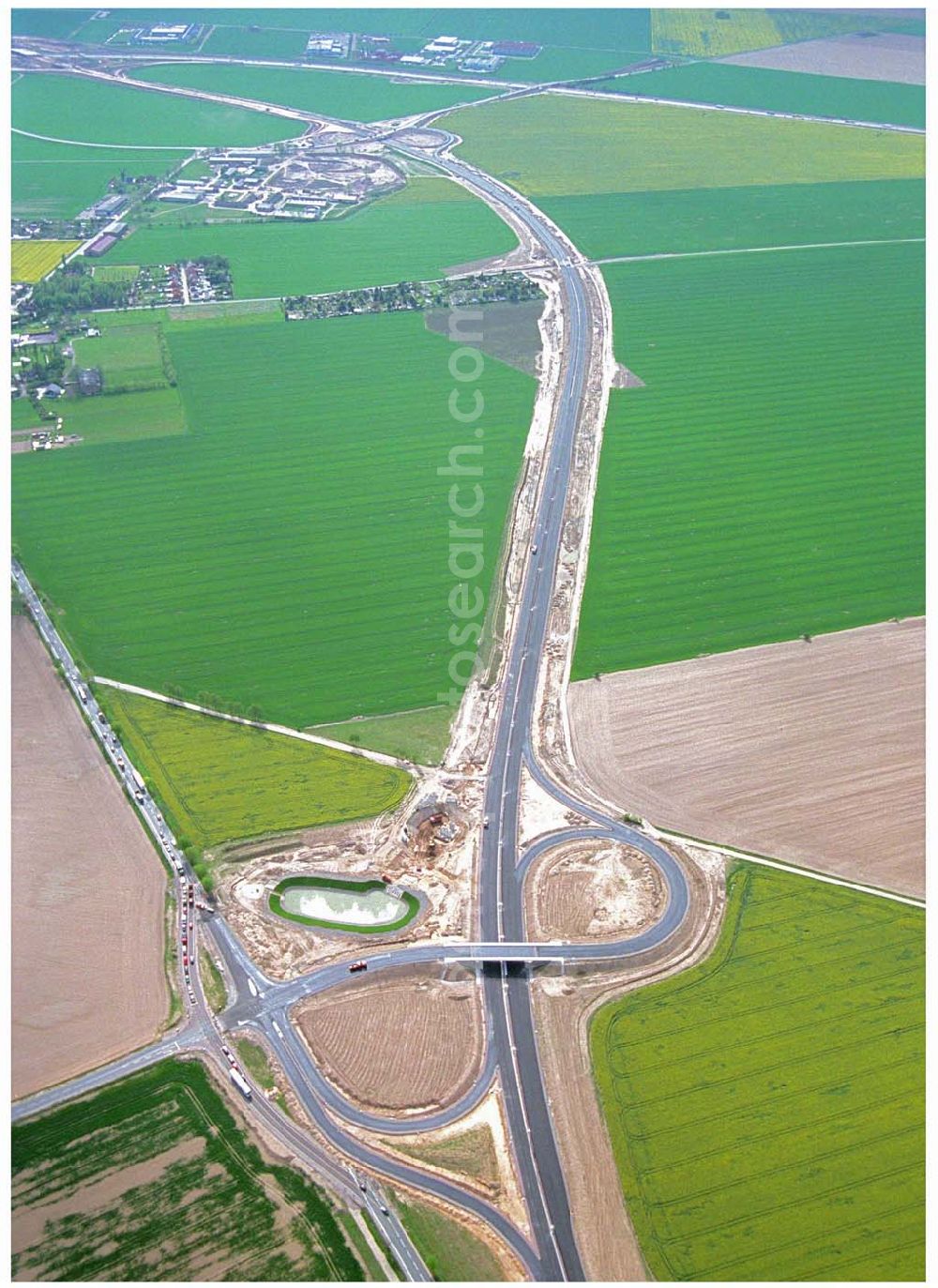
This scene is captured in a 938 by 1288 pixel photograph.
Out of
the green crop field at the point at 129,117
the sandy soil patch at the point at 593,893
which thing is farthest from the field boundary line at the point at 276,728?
the green crop field at the point at 129,117

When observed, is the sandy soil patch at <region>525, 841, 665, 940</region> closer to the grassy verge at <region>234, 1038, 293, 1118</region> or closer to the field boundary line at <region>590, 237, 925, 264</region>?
the grassy verge at <region>234, 1038, 293, 1118</region>

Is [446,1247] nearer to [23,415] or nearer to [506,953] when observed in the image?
[506,953]

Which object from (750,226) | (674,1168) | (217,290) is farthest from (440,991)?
(750,226)

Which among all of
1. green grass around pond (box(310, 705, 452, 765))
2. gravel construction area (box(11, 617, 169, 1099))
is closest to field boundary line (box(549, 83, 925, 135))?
green grass around pond (box(310, 705, 452, 765))

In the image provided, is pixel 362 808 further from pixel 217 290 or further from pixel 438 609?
pixel 217 290

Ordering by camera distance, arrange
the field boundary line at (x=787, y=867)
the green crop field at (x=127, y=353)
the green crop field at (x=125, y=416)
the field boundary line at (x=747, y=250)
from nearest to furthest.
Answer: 1. the field boundary line at (x=787, y=867)
2. the green crop field at (x=125, y=416)
3. the green crop field at (x=127, y=353)
4. the field boundary line at (x=747, y=250)

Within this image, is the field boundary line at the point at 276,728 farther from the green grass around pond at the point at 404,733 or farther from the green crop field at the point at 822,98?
the green crop field at the point at 822,98

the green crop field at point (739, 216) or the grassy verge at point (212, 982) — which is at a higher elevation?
the green crop field at point (739, 216)
